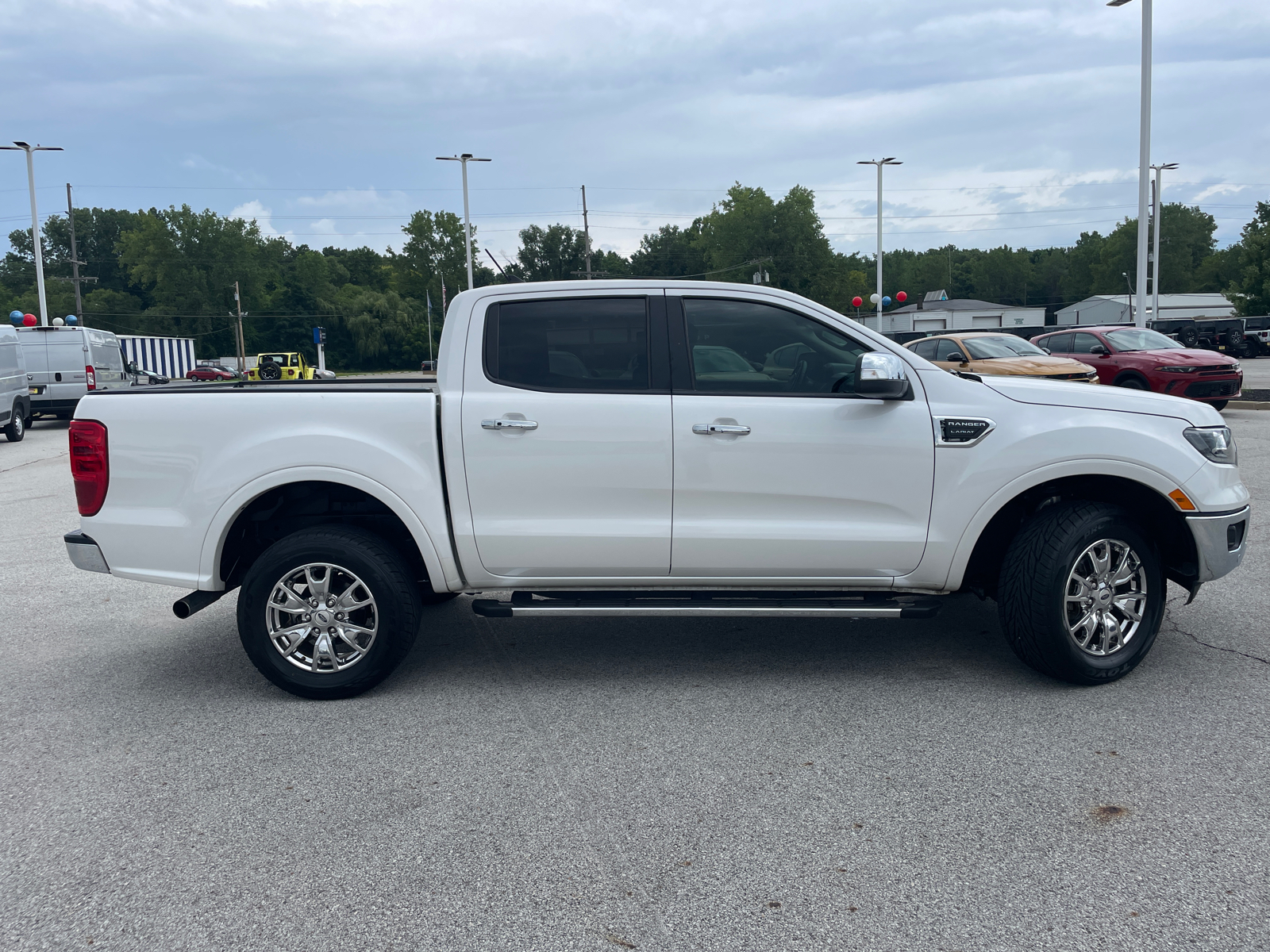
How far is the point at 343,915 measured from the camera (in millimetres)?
2832

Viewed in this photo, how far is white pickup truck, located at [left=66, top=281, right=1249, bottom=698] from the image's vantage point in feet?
14.6

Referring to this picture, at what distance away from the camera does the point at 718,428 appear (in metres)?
4.43

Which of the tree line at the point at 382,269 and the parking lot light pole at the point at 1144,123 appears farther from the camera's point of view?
the tree line at the point at 382,269

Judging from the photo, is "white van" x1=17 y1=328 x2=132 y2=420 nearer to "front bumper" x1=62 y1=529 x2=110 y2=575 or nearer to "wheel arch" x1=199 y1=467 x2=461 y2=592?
"front bumper" x1=62 y1=529 x2=110 y2=575

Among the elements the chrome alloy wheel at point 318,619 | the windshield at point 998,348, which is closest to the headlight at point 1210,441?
the chrome alloy wheel at point 318,619

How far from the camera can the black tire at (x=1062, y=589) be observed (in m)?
4.41

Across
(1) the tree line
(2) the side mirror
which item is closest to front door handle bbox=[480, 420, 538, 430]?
(2) the side mirror

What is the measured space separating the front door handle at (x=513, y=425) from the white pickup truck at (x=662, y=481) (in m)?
0.03

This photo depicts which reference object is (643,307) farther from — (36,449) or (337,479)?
(36,449)

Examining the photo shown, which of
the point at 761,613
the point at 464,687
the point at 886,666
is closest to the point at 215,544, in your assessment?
the point at 464,687

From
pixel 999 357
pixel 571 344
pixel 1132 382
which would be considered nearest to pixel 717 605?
pixel 571 344

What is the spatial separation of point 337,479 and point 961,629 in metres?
3.50

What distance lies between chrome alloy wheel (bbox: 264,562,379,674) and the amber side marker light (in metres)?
3.72

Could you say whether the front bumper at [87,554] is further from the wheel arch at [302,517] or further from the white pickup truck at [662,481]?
the wheel arch at [302,517]
